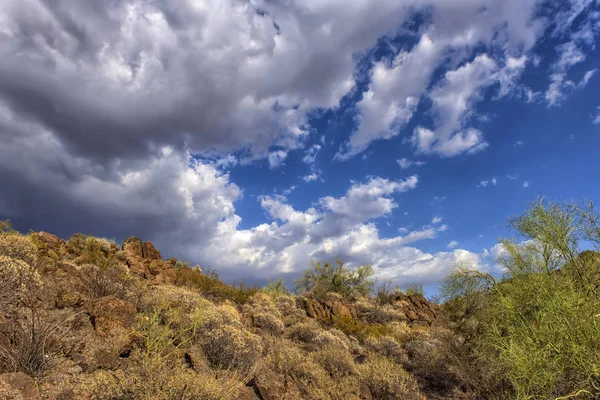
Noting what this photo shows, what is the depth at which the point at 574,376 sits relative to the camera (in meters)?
A: 5.60

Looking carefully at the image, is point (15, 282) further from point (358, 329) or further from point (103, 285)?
point (358, 329)

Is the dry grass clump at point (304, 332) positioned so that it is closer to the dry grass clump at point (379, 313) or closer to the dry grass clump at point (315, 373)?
the dry grass clump at point (315, 373)

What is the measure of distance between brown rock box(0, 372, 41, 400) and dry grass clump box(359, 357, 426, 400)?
7357 millimetres

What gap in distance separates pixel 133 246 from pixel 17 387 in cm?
1413

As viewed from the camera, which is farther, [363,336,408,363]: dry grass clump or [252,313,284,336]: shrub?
[252,313,284,336]: shrub

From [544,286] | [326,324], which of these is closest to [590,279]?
[544,286]

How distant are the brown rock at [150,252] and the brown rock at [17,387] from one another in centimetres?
1375

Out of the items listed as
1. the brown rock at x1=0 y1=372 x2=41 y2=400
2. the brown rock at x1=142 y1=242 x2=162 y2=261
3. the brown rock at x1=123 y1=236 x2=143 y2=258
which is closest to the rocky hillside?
the brown rock at x1=0 y1=372 x2=41 y2=400

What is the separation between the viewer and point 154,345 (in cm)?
748

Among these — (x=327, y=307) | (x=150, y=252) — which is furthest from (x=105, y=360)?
(x=327, y=307)

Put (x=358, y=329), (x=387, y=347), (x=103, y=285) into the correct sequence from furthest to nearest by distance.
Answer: (x=358, y=329) < (x=387, y=347) < (x=103, y=285)

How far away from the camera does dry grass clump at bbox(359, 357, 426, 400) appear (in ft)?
28.5

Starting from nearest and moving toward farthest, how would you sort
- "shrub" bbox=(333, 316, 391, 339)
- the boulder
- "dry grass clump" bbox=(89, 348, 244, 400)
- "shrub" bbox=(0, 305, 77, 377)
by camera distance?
"dry grass clump" bbox=(89, 348, 244, 400), "shrub" bbox=(0, 305, 77, 377), "shrub" bbox=(333, 316, 391, 339), the boulder

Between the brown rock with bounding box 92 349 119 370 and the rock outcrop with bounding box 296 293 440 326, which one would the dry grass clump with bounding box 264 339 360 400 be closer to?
the brown rock with bounding box 92 349 119 370
